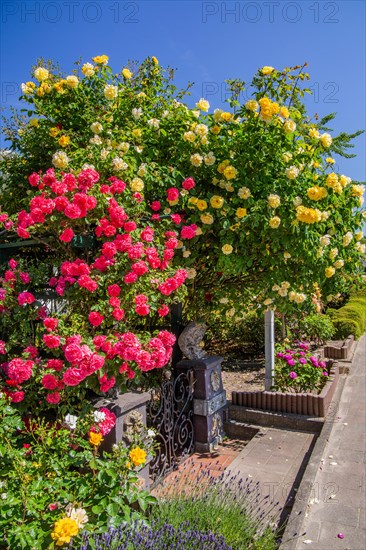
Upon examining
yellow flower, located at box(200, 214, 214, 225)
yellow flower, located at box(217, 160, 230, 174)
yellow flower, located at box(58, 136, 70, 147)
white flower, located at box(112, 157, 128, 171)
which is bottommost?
yellow flower, located at box(200, 214, 214, 225)

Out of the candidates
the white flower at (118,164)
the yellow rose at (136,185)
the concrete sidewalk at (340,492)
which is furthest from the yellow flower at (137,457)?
the white flower at (118,164)

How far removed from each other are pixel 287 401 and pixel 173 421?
171cm

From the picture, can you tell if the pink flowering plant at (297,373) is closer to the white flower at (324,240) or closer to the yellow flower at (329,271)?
the yellow flower at (329,271)

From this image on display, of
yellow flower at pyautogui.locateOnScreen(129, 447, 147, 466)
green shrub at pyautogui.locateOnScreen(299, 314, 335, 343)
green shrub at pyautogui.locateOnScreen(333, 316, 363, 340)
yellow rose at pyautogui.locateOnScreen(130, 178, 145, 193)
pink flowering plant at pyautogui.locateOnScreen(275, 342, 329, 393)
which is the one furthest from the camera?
green shrub at pyautogui.locateOnScreen(333, 316, 363, 340)

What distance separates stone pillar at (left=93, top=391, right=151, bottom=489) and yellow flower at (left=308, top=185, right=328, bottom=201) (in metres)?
2.27

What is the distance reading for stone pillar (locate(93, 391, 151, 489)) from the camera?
10.5 feet

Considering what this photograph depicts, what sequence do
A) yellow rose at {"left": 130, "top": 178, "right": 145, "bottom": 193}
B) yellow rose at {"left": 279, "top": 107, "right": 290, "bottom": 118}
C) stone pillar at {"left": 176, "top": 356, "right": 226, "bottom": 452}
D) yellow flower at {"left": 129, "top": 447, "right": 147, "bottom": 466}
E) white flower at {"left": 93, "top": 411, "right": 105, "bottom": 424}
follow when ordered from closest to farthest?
yellow flower at {"left": 129, "top": 447, "right": 147, "bottom": 466}, white flower at {"left": 93, "top": 411, "right": 105, "bottom": 424}, yellow rose at {"left": 130, "top": 178, "right": 145, "bottom": 193}, yellow rose at {"left": 279, "top": 107, "right": 290, "bottom": 118}, stone pillar at {"left": 176, "top": 356, "right": 226, "bottom": 452}

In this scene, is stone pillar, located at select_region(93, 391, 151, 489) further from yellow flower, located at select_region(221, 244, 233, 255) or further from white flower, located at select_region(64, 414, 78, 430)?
yellow flower, located at select_region(221, 244, 233, 255)

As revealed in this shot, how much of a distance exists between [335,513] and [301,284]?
7.17 feet

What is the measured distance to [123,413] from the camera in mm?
3258

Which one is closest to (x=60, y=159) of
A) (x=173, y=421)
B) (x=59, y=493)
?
(x=59, y=493)

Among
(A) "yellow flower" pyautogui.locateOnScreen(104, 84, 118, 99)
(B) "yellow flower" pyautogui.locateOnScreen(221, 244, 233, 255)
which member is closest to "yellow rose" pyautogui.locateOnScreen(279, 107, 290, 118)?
(B) "yellow flower" pyautogui.locateOnScreen(221, 244, 233, 255)

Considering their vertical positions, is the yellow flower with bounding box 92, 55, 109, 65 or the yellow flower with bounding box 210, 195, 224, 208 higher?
the yellow flower with bounding box 92, 55, 109, 65

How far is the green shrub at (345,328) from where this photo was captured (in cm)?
1030
